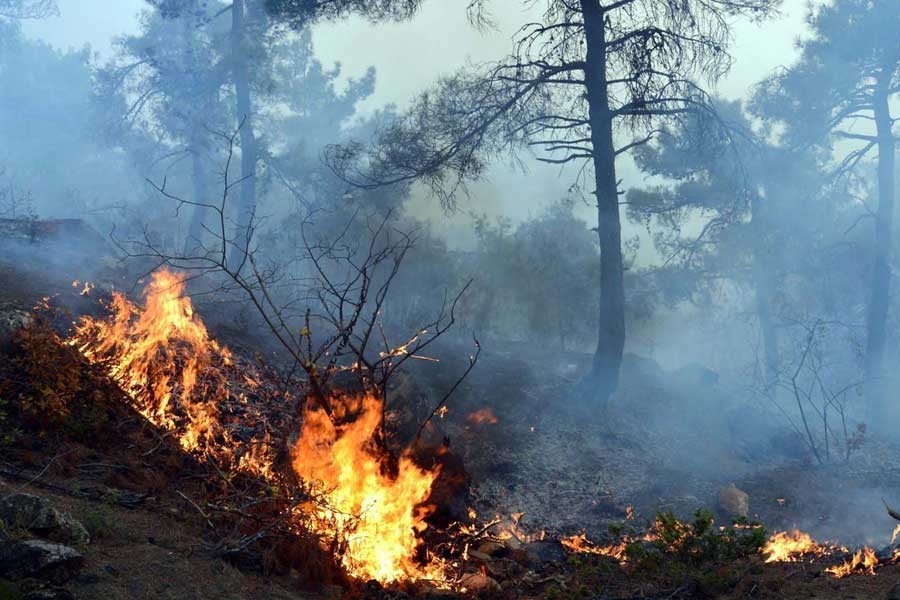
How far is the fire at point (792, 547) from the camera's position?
6.26m

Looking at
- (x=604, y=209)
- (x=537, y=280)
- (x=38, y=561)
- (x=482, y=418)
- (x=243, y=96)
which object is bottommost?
(x=38, y=561)

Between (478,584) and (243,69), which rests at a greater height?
(243,69)

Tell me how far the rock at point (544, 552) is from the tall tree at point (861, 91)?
11.5 m

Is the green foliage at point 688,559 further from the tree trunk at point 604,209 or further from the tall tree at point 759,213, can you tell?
the tall tree at point 759,213

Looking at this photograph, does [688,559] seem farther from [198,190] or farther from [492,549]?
[198,190]

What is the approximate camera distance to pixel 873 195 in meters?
22.3

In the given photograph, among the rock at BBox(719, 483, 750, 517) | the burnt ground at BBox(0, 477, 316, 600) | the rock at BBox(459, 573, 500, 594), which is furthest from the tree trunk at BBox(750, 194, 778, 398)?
the burnt ground at BBox(0, 477, 316, 600)

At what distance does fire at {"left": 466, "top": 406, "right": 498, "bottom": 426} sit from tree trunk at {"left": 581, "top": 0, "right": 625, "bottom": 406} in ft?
6.80

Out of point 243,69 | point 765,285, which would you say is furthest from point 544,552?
point 243,69

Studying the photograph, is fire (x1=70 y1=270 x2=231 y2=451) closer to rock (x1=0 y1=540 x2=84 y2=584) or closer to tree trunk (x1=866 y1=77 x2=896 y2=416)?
rock (x1=0 y1=540 x2=84 y2=584)

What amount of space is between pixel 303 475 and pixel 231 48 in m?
16.6

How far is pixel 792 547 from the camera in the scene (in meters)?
6.73

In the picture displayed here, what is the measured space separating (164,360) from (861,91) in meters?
16.3

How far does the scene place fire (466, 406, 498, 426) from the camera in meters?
10.4
